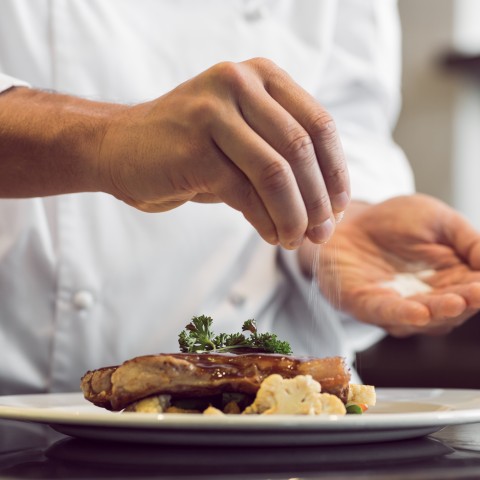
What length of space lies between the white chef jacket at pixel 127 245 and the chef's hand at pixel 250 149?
0.41m

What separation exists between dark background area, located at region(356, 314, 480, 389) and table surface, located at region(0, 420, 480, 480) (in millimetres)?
2052

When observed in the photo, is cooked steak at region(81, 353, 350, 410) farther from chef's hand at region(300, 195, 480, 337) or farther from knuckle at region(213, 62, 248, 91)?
chef's hand at region(300, 195, 480, 337)

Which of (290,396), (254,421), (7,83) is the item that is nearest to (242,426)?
(254,421)

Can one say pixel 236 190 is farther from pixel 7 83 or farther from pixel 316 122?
pixel 7 83

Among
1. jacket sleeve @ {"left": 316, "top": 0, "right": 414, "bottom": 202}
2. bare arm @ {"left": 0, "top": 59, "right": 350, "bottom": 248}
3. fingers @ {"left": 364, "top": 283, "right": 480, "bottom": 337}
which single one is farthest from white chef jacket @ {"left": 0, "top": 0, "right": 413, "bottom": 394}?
bare arm @ {"left": 0, "top": 59, "right": 350, "bottom": 248}

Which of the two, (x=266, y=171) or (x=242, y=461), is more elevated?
(x=266, y=171)

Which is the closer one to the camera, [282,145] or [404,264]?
[282,145]

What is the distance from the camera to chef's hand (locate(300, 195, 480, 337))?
114cm

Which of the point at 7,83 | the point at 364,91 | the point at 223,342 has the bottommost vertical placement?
the point at 223,342

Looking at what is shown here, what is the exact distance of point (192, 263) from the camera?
137 centimetres

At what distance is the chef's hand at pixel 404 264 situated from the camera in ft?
3.73

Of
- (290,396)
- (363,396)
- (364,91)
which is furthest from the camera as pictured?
(364,91)

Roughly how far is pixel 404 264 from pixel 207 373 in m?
0.67

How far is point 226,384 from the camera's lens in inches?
29.7
